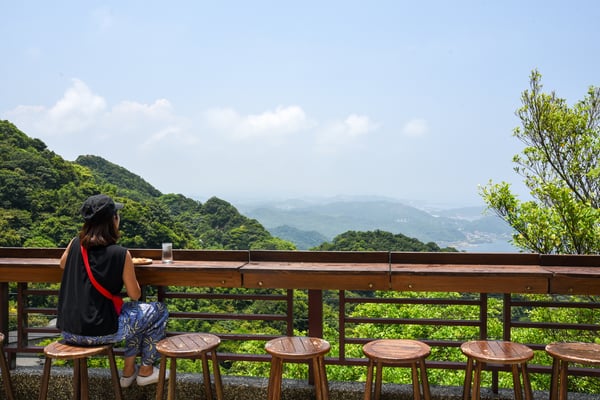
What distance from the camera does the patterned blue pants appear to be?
2.71 metres

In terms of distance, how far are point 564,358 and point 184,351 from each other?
173 cm

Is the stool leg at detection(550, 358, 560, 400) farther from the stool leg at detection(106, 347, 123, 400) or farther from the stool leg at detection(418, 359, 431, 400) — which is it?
the stool leg at detection(106, 347, 123, 400)

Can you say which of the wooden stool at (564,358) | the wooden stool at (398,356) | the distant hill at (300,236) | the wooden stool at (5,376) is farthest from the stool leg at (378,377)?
the distant hill at (300,236)

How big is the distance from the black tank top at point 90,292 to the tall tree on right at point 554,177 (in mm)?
6695

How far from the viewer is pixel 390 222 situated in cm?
13162

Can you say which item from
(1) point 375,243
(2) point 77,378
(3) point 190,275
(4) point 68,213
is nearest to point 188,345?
(3) point 190,275

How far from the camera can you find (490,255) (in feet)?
9.63

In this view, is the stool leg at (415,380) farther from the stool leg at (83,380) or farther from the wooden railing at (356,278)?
the stool leg at (83,380)

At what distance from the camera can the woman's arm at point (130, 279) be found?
2.60 meters

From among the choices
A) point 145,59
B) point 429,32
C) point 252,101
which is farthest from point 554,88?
point 252,101

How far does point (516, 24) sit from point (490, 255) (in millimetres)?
31314

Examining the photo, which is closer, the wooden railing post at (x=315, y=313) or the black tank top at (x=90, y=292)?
the black tank top at (x=90, y=292)

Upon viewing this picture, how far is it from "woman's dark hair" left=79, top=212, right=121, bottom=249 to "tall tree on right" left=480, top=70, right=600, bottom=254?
264 inches

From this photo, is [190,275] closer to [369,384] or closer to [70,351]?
[70,351]
